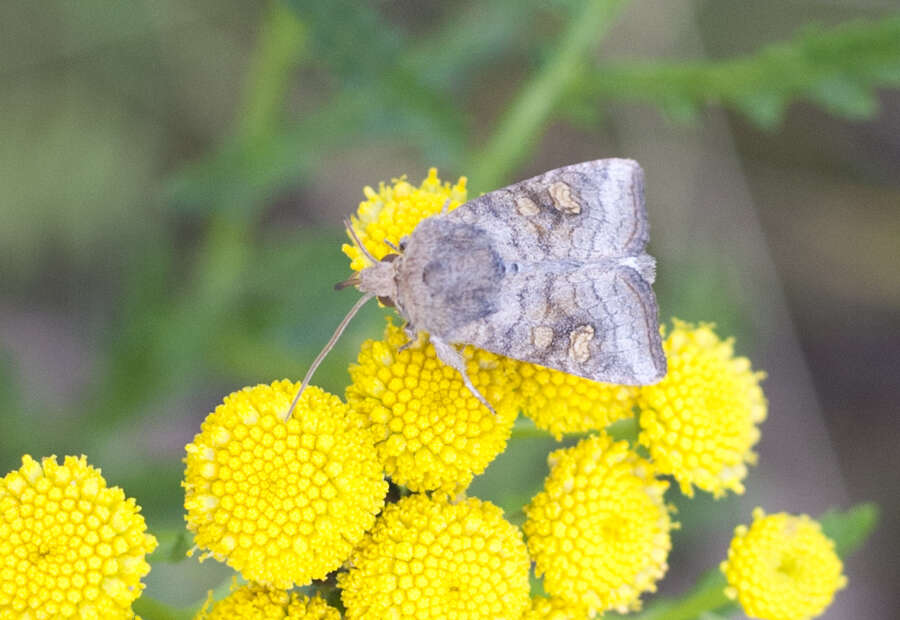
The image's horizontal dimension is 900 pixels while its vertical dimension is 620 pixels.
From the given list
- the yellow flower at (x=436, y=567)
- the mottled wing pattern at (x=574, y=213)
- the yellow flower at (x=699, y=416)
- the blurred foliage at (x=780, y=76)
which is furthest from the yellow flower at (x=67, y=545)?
the blurred foliage at (x=780, y=76)

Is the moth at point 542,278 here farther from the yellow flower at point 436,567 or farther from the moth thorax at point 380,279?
the yellow flower at point 436,567

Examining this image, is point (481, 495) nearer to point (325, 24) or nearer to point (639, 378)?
point (639, 378)

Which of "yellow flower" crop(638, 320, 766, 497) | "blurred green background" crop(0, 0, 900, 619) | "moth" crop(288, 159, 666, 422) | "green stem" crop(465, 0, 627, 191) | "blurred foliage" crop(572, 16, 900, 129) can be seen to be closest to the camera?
"moth" crop(288, 159, 666, 422)

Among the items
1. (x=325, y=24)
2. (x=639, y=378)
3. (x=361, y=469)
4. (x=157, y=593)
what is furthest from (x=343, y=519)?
(x=157, y=593)

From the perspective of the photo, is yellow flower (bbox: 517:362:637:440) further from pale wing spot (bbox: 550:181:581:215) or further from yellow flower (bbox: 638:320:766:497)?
pale wing spot (bbox: 550:181:581:215)

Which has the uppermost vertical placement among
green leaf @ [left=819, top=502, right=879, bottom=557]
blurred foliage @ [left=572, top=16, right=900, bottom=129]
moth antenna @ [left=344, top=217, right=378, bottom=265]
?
blurred foliage @ [left=572, top=16, right=900, bottom=129]

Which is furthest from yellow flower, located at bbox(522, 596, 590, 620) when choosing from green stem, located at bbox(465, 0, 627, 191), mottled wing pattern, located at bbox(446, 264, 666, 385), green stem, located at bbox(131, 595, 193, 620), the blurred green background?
green stem, located at bbox(465, 0, 627, 191)
